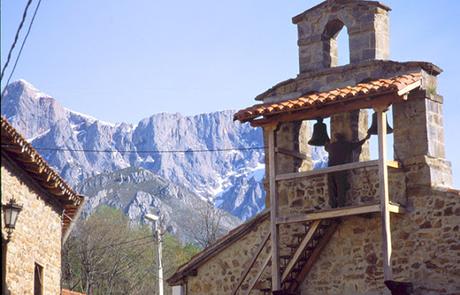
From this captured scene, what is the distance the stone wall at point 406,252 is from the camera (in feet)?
65.6

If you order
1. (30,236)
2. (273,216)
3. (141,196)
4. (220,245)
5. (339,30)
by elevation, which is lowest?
(30,236)

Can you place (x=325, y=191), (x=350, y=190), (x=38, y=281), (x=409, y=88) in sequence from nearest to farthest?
(x=409, y=88) → (x=38, y=281) → (x=350, y=190) → (x=325, y=191)

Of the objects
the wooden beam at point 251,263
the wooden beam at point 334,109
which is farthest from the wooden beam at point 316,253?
the wooden beam at point 334,109

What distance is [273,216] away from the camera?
2158cm

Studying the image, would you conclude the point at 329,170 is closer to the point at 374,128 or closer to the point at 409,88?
the point at 374,128

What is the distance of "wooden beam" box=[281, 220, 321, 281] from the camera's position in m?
21.1

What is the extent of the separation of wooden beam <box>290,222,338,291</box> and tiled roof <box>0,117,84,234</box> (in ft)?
15.7

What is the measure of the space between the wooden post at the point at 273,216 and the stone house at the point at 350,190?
2 cm

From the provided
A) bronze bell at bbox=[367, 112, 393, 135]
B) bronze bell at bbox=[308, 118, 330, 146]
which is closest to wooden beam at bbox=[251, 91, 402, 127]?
bronze bell at bbox=[308, 118, 330, 146]

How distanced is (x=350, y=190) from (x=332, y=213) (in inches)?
41.3

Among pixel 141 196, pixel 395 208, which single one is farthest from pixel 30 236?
pixel 141 196

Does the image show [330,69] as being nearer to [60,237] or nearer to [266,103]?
[266,103]

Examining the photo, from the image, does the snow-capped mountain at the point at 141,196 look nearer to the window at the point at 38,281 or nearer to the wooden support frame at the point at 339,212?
the window at the point at 38,281

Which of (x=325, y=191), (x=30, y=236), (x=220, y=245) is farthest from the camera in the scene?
(x=220, y=245)
